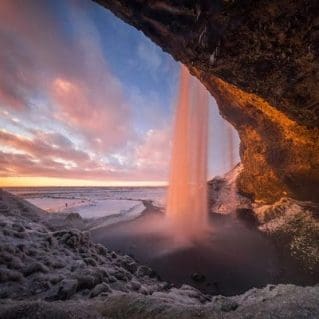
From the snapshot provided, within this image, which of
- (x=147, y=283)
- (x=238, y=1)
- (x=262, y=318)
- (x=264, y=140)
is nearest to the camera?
(x=262, y=318)

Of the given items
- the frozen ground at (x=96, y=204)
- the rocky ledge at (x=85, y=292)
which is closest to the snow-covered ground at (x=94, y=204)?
the frozen ground at (x=96, y=204)

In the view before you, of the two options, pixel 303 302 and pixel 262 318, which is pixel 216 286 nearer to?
pixel 303 302

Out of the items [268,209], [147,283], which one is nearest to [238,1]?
[147,283]

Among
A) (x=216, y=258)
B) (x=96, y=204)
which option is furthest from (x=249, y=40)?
(x=96, y=204)

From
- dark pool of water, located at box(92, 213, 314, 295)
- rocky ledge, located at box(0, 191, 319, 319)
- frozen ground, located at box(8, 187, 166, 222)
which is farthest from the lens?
frozen ground, located at box(8, 187, 166, 222)

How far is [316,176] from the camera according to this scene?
1216 cm

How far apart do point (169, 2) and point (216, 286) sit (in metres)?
7.60

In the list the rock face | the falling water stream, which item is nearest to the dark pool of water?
the falling water stream

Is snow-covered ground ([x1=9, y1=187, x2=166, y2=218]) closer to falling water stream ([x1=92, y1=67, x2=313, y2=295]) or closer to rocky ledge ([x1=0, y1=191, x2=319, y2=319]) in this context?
falling water stream ([x1=92, y1=67, x2=313, y2=295])

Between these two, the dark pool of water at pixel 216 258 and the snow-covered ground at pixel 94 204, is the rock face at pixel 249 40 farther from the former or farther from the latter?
the snow-covered ground at pixel 94 204

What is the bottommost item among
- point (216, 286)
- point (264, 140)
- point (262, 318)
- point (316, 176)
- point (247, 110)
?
point (216, 286)

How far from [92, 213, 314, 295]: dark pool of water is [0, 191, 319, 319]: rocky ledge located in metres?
1.13

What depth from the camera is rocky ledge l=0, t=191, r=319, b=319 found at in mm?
3232

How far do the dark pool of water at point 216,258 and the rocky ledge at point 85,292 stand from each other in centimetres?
113
